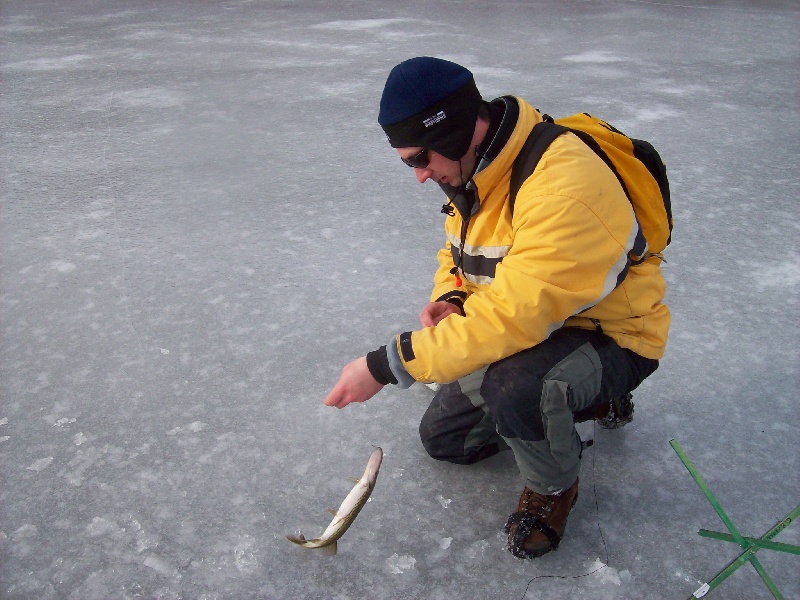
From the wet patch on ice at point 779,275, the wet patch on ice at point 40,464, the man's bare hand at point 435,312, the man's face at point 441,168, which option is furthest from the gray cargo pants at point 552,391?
the wet patch on ice at point 779,275

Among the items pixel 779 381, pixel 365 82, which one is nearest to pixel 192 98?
pixel 365 82

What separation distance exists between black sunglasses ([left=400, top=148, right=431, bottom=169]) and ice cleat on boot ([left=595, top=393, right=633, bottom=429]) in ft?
2.99

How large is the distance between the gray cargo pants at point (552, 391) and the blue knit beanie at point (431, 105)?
0.56 m

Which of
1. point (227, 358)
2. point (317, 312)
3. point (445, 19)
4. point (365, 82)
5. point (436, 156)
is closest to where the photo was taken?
point (436, 156)

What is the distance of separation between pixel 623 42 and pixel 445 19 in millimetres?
2008

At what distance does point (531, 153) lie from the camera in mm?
1837

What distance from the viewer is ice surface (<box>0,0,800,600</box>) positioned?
6.34 ft

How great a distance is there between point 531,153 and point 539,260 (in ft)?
0.95

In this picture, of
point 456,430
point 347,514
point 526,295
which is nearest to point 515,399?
point 526,295

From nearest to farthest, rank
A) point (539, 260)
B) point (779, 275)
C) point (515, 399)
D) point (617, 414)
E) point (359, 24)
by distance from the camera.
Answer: point (539, 260), point (515, 399), point (617, 414), point (779, 275), point (359, 24)

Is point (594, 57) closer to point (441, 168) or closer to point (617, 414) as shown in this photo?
point (617, 414)

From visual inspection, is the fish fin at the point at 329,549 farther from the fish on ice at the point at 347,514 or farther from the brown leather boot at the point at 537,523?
the brown leather boot at the point at 537,523

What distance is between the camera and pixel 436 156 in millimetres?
1919

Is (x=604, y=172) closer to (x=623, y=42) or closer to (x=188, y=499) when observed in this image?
(x=188, y=499)
